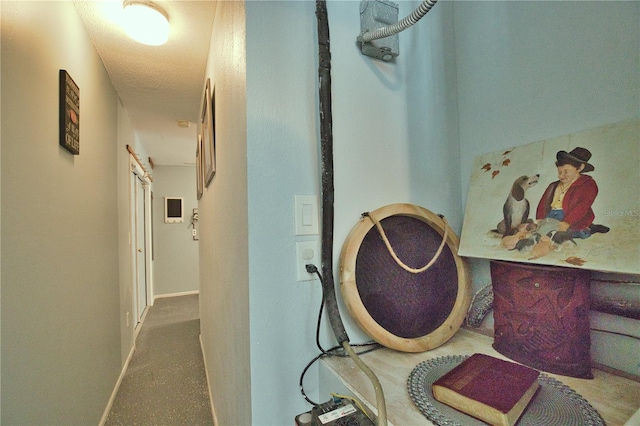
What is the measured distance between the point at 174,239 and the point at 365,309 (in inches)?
199

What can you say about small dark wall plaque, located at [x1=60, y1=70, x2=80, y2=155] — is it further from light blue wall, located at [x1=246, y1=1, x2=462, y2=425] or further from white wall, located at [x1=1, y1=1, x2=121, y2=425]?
light blue wall, located at [x1=246, y1=1, x2=462, y2=425]

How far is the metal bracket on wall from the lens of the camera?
0.86 metres

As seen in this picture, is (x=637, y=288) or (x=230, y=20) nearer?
(x=637, y=288)

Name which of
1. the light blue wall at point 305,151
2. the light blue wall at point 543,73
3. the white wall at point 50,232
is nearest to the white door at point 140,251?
the white wall at point 50,232

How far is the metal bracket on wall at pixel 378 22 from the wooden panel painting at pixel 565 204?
1.58 ft

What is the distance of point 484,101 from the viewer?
0.94m

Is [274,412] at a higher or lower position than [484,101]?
lower

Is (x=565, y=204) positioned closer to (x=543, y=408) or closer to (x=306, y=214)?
(x=543, y=408)

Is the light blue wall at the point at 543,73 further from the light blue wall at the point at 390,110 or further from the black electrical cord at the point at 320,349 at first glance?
the black electrical cord at the point at 320,349

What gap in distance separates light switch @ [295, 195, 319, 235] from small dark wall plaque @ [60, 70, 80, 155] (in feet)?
4.33

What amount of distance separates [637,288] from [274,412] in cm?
88

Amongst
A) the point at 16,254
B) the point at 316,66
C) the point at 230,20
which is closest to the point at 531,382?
the point at 316,66

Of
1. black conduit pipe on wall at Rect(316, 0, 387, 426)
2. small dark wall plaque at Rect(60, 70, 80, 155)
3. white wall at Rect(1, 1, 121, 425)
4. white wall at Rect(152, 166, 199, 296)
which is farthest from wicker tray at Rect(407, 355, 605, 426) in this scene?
white wall at Rect(152, 166, 199, 296)

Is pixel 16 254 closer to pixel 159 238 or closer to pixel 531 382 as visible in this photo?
pixel 531 382
